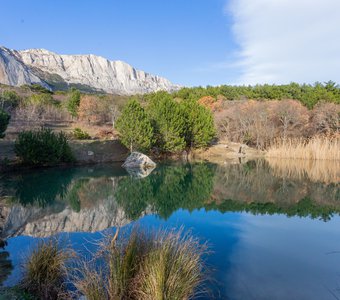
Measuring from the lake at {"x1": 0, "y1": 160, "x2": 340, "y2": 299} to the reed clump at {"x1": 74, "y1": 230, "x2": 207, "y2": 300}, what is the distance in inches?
41.6

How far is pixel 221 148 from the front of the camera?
3059cm

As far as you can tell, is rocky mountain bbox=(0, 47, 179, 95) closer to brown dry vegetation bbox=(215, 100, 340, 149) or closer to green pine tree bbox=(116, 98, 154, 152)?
brown dry vegetation bbox=(215, 100, 340, 149)

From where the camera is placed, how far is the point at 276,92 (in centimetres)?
3672

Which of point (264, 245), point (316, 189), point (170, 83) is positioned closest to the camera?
point (264, 245)

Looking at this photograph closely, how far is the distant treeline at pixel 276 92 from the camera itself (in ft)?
107

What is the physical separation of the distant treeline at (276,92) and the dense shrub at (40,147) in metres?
23.0

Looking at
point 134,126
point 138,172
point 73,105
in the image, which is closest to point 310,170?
point 138,172

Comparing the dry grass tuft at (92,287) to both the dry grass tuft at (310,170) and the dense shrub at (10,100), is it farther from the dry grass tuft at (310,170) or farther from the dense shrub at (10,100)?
the dense shrub at (10,100)

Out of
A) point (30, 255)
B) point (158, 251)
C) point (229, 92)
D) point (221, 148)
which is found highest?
point (229, 92)

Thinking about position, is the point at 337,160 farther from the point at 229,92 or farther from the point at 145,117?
the point at 229,92

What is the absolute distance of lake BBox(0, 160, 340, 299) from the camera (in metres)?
5.23

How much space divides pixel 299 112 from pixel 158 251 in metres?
29.1

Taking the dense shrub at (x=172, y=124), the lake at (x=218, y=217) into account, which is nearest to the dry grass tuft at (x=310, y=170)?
the lake at (x=218, y=217)

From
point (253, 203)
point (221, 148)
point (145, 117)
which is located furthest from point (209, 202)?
point (221, 148)
